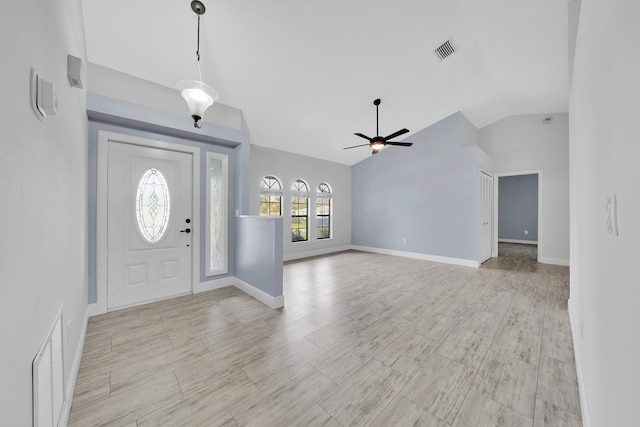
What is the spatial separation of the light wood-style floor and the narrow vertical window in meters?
0.58

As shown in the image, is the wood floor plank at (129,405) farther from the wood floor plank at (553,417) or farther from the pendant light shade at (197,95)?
the wood floor plank at (553,417)

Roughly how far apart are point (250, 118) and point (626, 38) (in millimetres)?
4386

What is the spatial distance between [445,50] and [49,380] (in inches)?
198

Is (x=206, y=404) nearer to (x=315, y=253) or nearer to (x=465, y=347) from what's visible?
(x=465, y=347)

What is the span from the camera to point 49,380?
109cm

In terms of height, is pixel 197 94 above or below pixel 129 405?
above

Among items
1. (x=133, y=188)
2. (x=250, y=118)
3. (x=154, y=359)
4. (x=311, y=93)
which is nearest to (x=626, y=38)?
(x=154, y=359)

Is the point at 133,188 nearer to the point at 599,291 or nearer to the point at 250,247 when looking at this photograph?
the point at 250,247

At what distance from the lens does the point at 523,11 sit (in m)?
2.77

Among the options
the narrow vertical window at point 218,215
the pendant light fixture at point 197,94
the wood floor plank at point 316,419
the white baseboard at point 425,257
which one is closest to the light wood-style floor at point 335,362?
the wood floor plank at point 316,419

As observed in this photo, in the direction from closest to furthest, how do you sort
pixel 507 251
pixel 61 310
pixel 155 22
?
pixel 61 310 → pixel 155 22 → pixel 507 251

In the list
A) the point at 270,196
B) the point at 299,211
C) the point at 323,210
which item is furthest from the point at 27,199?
the point at 323,210

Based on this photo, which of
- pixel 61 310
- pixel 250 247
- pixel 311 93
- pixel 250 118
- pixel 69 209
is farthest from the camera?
pixel 250 118

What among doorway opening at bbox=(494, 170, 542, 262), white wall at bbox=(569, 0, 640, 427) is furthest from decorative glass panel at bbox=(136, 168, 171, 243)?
doorway opening at bbox=(494, 170, 542, 262)
